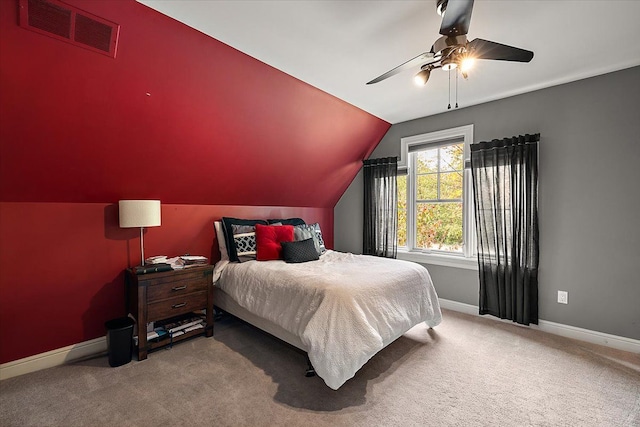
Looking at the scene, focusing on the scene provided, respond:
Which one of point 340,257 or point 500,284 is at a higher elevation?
point 340,257

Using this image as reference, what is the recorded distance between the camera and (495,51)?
1.66m

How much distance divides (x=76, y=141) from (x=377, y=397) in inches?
115

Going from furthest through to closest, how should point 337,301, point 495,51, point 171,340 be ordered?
point 171,340 < point 337,301 < point 495,51

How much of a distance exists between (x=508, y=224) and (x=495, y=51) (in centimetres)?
203

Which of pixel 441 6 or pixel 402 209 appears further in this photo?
pixel 402 209

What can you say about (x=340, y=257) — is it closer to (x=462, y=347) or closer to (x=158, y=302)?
(x=462, y=347)

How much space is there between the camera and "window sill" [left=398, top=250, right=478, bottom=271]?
3.36m

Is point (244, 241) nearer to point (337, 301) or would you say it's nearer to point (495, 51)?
point (337, 301)

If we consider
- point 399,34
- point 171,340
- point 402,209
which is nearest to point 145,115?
point 171,340

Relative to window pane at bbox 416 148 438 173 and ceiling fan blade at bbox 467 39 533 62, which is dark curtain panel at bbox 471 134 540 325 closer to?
window pane at bbox 416 148 438 173

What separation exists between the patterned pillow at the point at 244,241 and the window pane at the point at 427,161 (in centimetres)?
249

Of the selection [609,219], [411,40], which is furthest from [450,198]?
[411,40]

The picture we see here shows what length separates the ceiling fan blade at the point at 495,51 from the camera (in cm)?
159

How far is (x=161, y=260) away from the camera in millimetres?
2662
